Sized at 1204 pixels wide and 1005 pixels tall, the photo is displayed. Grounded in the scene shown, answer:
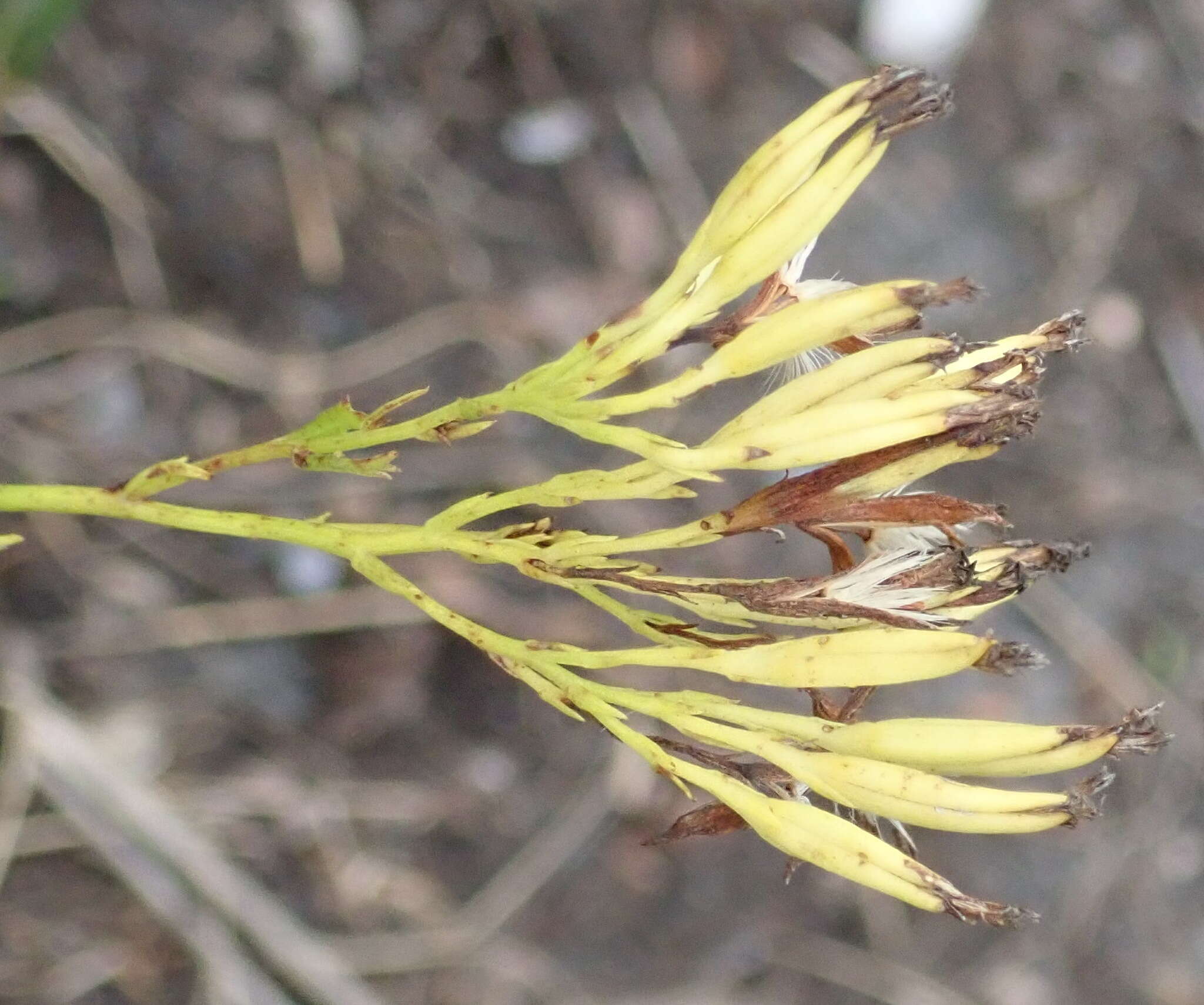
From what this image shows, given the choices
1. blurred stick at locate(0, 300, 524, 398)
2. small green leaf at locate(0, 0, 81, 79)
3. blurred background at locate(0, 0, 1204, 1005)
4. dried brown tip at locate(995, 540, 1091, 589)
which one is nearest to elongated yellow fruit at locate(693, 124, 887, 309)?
dried brown tip at locate(995, 540, 1091, 589)

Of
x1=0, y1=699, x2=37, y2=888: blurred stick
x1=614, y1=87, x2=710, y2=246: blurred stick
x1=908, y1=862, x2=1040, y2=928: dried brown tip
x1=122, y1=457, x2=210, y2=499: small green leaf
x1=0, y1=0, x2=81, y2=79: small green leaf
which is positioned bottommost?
x1=0, y1=699, x2=37, y2=888: blurred stick

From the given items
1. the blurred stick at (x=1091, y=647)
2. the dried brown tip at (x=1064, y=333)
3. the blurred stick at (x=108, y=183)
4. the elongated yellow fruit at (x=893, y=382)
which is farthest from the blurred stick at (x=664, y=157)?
the elongated yellow fruit at (x=893, y=382)

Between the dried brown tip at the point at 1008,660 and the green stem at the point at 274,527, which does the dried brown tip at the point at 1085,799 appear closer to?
the dried brown tip at the point at 1008,660

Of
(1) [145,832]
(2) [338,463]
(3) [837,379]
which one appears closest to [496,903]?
(1) [145,832]

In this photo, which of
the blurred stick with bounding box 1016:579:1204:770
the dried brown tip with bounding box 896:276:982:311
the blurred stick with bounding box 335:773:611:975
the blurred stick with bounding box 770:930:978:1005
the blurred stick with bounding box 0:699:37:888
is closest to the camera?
the dried brown tip with bounding box 896:276:982:311

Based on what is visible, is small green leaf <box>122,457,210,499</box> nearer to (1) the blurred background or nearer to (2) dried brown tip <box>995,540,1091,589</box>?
(2) dried brown tip <box>995,540,1091,589</box>

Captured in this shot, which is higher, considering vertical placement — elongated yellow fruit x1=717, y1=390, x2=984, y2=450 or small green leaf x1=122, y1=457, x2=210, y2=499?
elongated yellow fruit x1=717, y1=390, x2=984, y2=450

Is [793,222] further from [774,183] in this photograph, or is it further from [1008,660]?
[1008,660]
